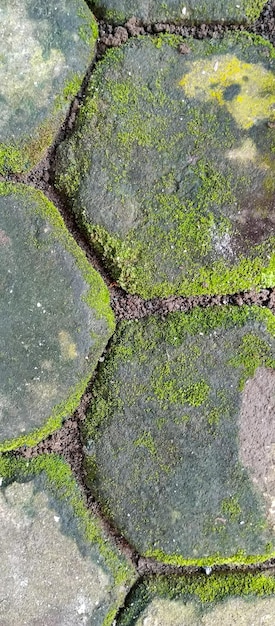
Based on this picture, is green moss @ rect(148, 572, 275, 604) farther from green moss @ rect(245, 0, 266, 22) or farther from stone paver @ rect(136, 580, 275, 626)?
green moss @ rect(245, 0, 266, 22)

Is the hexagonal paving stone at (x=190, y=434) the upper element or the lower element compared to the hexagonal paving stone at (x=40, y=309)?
lower

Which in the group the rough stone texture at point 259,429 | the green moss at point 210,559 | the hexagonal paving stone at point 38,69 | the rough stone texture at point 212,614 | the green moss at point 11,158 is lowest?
the rough stone texture at point 212,614

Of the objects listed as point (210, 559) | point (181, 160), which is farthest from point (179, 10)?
point (210, 559)

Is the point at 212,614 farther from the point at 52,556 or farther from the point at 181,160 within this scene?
the point at 181,160

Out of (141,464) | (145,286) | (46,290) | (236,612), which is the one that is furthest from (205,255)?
(236,612)

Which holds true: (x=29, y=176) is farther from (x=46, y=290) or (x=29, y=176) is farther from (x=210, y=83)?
(x=210, y=83)

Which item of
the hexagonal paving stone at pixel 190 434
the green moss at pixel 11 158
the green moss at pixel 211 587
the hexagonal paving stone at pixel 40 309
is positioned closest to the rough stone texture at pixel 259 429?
the hexagonal paving stone at pixel 190 434

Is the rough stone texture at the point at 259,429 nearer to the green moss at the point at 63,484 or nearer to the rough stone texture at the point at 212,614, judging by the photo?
the rough stone texture at the point at 212,614
